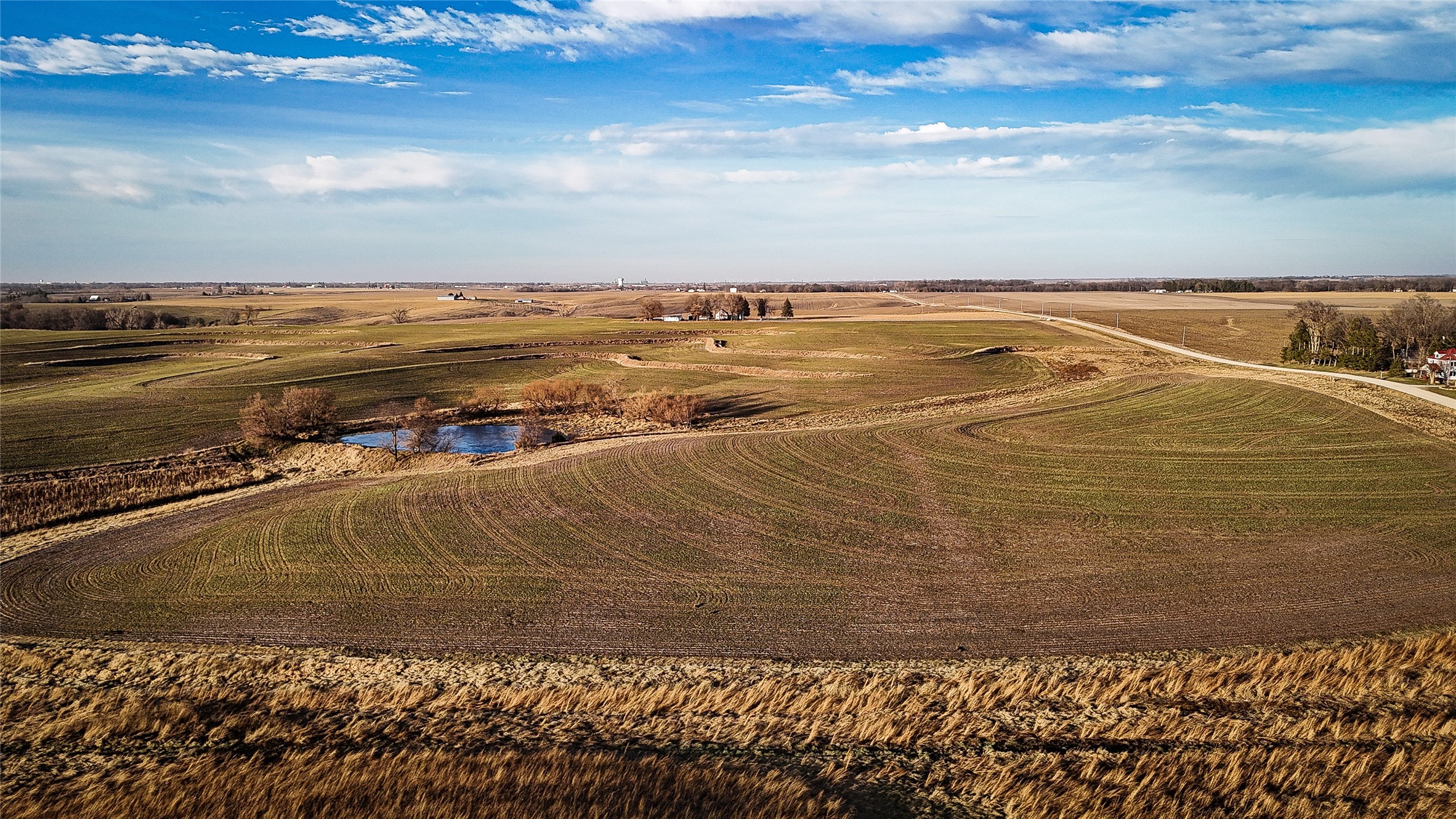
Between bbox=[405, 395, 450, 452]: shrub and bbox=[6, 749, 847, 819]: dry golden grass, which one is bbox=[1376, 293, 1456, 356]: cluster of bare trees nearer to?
bbox=[6, 749, 847, 819]: dry golden grass

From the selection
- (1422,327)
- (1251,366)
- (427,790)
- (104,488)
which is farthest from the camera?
(1251,366)

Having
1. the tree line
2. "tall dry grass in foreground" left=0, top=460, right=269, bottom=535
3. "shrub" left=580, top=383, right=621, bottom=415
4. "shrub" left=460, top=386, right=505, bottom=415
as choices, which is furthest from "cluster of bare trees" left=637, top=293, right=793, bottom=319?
"tall dry grass in foreground" left=0, top=460, right=269, bottom=535

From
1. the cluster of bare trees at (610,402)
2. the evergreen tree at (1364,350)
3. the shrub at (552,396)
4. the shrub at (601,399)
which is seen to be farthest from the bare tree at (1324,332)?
the shrub at (552,396)

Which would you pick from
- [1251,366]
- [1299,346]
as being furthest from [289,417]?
[1299,346]

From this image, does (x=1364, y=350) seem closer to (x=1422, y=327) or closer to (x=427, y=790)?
(x=1422, y=327)

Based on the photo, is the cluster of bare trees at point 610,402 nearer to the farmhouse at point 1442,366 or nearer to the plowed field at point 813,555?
the plowed field at point 813,555

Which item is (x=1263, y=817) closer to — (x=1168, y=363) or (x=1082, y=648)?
(x=1082, y=648)
